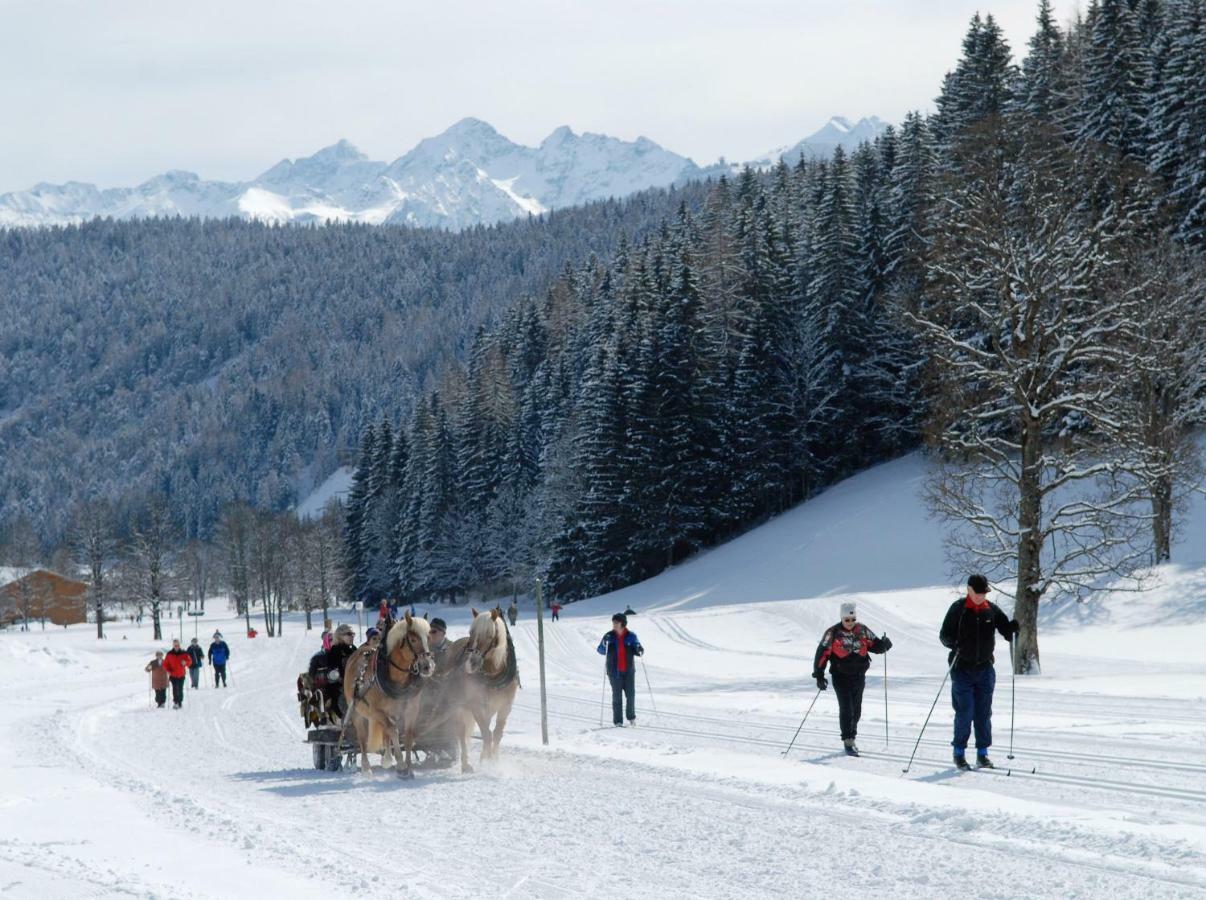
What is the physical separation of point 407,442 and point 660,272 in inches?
1182

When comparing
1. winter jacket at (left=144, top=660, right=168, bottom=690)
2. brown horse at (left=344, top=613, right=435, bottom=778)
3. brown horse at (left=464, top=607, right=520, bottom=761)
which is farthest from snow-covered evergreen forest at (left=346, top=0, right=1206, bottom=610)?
winter jacket at (left=144, top=660, right=168, bottom=690)

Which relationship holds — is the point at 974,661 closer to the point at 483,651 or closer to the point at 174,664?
the point at 483,651

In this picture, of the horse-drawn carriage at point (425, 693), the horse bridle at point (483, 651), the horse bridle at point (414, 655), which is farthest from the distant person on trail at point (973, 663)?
the horse bridle at point (414, 655)

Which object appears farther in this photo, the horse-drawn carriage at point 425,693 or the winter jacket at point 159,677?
the winter jacket at point 159,677

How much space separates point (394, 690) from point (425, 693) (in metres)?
0.53

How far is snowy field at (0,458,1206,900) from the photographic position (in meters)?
8.18

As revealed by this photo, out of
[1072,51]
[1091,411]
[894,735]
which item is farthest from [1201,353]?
[1072,51]

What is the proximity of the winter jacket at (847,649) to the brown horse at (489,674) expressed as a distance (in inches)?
140

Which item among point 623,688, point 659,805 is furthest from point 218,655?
point 659,805

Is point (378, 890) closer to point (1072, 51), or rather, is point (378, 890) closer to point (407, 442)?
→ point (1072, 51)

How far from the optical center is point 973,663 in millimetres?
12273

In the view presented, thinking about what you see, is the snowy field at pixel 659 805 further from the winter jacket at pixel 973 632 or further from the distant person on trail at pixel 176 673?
the winter jacket at pixel 973 632

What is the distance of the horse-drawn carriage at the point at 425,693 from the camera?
13.8 m

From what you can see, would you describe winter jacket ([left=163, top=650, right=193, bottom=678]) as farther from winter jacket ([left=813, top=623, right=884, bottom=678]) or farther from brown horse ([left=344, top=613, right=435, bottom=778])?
winter jacket ([left=813, top=623, right=884, bottom=678])
